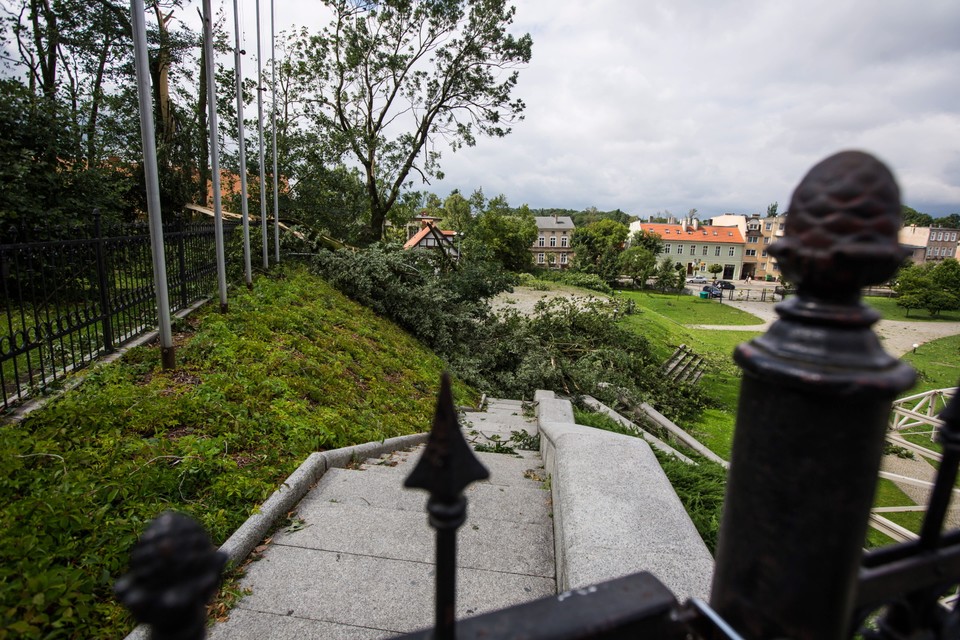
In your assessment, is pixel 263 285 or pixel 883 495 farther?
pixel 883 495

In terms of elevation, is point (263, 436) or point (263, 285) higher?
point (263, 285)

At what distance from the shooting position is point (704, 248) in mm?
70000

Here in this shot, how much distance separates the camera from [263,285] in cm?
998

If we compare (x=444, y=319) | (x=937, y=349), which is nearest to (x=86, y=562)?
(x=444, y=319)

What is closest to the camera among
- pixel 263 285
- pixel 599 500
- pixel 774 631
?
pixel 774 631

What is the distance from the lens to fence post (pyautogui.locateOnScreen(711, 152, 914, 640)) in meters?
0.72

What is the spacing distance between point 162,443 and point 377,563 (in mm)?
1997

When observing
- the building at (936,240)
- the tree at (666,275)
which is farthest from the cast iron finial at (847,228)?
the building at (936,240)

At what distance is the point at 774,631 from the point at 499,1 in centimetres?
2073

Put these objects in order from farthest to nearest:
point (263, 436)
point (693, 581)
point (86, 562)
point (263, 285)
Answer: point (263, 285) → point (263, 436) → point (86, 562) → point (693, 581)

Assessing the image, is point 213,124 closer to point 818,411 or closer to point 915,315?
point 818,411

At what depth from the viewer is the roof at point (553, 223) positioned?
7455 centimetres

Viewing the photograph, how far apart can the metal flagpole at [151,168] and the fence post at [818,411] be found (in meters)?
5.52

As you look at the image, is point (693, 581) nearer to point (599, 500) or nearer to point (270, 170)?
point (599, 500)
